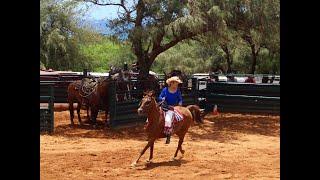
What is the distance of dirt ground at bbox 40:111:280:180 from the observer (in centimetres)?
749

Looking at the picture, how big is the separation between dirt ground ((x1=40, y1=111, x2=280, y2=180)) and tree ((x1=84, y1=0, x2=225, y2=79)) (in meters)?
2.93

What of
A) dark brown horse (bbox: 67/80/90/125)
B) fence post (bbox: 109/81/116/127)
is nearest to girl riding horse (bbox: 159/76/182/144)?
fence post (bbox: 109/81/116/127)

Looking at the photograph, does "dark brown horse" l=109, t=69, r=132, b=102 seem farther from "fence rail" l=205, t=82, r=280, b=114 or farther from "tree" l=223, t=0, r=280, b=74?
"fence rail" l=205, t=82, r=280, b=114

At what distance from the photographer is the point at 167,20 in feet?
46.4

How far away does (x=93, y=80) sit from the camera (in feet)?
45.9

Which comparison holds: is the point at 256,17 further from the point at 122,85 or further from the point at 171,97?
the point at 171,97

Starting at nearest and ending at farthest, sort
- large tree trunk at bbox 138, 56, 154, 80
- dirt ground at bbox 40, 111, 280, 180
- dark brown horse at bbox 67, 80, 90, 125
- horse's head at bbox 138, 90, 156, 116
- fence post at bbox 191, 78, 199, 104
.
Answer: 1. dirt ground at bbox 40, 111, 280, 180
2. horse's head at bbox 138, 90, 156, 116
3. dark brown horse at bbox 67, 80, 90, 125
4. large tree trunk at bbox 138, 56, 154, 80
5. fence post at bbox 191, 78, 199, 104

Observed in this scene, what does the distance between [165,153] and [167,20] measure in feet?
19.0

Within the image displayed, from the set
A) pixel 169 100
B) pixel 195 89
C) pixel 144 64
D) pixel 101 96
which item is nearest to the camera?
pixel 169 100

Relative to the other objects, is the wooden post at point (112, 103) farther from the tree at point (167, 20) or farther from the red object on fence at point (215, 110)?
the red object on fence at point (215, 110)

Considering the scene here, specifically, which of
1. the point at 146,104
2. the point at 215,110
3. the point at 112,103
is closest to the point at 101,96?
the point at 112,103

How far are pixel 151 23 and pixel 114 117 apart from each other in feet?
11.5
